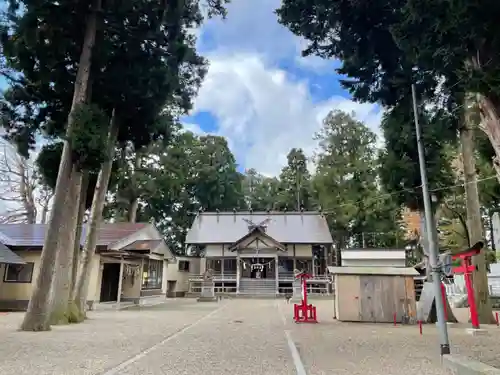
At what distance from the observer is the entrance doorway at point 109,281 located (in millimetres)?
21630

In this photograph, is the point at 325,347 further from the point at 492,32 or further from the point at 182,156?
the point at 182,156

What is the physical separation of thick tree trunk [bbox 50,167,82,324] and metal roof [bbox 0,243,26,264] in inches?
251

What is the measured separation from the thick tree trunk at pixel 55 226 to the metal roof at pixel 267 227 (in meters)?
25.4

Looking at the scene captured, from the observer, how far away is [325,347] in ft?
26.7

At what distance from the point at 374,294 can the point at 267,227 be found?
23860 millimetres

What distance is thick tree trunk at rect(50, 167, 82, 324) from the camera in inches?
451

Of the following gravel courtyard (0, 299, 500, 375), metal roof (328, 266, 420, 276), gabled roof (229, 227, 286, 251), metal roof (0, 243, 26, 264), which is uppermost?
gabled roof (229, 227, 286, 251)

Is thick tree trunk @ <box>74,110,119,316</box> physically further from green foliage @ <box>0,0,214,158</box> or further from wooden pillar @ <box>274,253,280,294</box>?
wooden pillar @ <box>274,253,280,294</box>

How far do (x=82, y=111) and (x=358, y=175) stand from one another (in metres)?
28.2

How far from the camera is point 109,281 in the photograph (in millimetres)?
22109

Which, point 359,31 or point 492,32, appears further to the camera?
point 359,31

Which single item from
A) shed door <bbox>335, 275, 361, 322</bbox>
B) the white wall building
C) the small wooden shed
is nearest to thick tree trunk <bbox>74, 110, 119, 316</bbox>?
the small wooden shed

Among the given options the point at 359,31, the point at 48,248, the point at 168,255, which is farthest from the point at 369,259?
the point at 48,248

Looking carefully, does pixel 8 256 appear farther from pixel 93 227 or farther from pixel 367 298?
pixel 367 298
